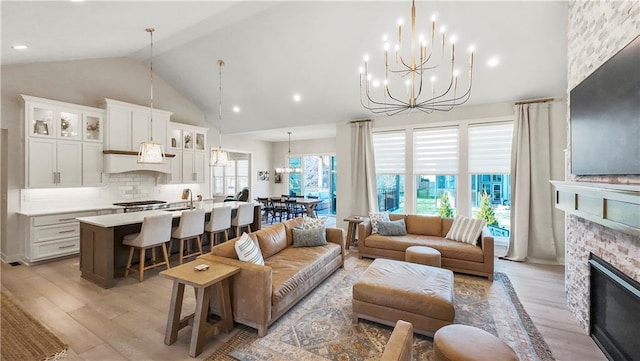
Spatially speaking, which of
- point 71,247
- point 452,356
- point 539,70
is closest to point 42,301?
point 71,247

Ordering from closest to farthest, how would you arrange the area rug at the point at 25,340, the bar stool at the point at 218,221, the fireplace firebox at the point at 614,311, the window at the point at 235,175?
the fireplace firebox at the point at 614,311 < the area rug at the point at 25,340 < the bar stool at the point at 218,221 < the window at the point at 235,175

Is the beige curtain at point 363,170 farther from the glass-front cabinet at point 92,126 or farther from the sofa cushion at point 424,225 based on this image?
the glass-front cabinet at point 92,126

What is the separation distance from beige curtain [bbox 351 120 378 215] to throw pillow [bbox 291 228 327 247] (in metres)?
2.06

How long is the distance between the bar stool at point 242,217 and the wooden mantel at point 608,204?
15.6 feet

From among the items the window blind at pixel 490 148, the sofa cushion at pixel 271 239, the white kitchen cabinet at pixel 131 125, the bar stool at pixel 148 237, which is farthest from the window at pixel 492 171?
the white kitchen cabinet at pixel 131 125

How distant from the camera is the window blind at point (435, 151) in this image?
5.32 metres

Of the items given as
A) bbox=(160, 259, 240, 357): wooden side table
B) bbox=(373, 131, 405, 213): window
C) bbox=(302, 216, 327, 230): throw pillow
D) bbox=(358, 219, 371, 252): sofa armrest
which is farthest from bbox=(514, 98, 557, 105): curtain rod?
bbox=(160, 259, 240, 357): wooden side table

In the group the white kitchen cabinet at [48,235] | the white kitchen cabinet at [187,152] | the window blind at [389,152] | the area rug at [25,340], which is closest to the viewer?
the area rug at [25,340]

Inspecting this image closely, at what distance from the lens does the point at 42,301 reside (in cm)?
310

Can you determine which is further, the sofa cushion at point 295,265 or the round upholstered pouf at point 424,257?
the round upholstered pouf at point 424,257

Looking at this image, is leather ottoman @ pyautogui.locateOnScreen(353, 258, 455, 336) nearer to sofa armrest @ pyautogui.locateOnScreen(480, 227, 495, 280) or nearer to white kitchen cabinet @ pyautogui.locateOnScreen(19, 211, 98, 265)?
sofa armrest @ pyautogui.locateOnScreen(480, 227, 495, 280)

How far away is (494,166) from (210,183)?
21.9ft

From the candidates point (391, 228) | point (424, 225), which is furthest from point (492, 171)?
point (391, 228)

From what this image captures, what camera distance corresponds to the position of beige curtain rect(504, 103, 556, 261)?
4477mm
